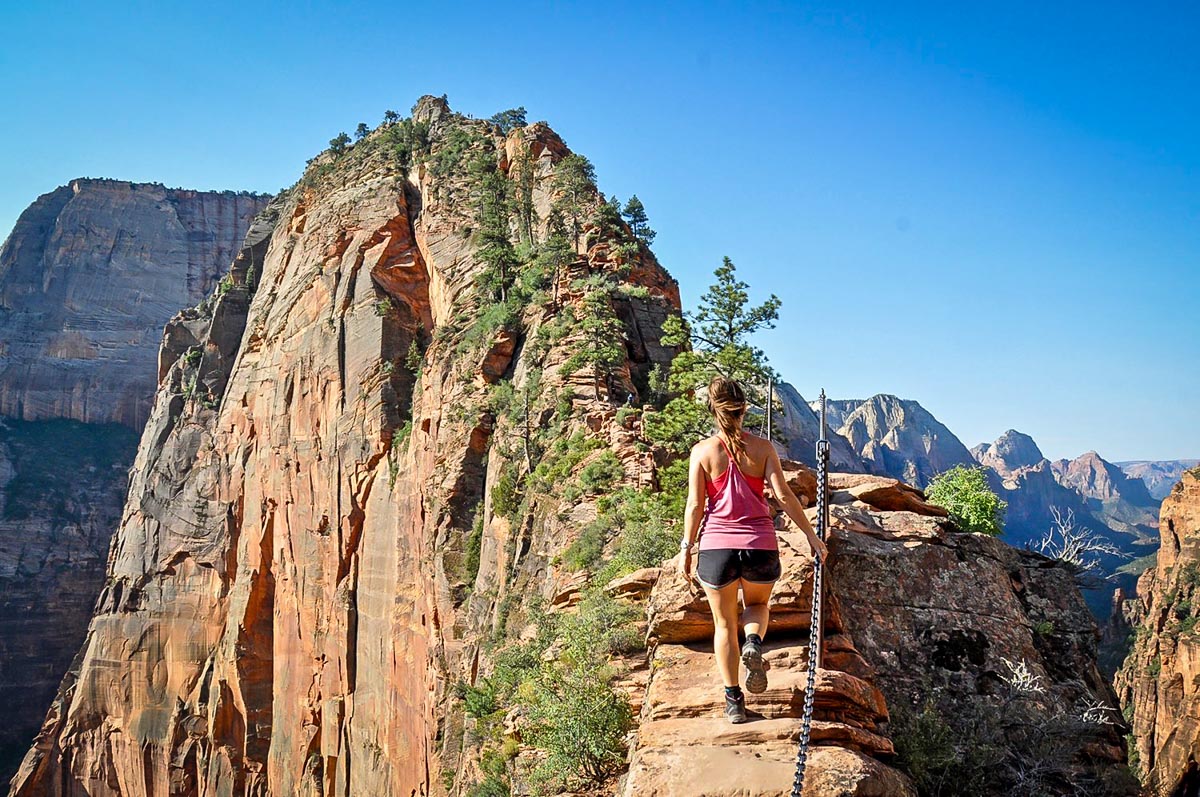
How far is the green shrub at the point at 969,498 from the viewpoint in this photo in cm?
2067

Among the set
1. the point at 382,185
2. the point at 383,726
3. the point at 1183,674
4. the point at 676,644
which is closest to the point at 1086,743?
the point at 676,644

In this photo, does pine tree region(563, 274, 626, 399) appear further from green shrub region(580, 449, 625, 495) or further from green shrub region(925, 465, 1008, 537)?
green shrub region(925, 465, 1008, 537)

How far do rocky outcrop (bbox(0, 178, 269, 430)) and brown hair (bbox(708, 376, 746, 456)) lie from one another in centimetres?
11912

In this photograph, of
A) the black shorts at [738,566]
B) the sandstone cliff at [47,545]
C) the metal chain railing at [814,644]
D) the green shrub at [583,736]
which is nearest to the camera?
the metal chain railing at [814,644]

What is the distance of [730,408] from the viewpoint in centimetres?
729

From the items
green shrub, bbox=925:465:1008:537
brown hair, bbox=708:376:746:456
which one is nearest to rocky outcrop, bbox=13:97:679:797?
green shrub, bbox=925:465:1008:537

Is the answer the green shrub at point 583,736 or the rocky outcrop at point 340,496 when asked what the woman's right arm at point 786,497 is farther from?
the rocky outcrop at point 340,496

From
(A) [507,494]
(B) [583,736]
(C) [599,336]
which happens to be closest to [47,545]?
(A) [507,494]

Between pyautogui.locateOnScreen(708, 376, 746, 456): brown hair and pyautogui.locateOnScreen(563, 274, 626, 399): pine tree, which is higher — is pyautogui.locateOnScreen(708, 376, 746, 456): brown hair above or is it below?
below

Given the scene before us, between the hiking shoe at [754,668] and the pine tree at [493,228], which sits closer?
the hiking shoe at [754,668]

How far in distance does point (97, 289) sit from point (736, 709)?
125966 millimetres

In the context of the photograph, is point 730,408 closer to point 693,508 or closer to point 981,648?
point 693,508

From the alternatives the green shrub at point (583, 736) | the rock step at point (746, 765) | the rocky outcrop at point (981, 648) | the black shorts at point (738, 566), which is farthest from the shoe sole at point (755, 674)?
the green shrub at point (583, 736)

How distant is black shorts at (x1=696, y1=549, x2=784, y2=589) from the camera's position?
7090 mm
